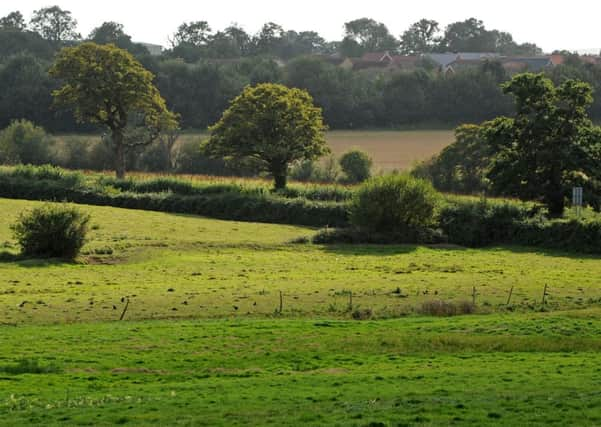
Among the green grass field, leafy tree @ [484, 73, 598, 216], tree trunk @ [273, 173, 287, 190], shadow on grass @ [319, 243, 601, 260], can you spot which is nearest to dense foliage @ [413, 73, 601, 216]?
leafy tree @ [484, 73, 598, 216]

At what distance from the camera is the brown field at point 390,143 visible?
115m

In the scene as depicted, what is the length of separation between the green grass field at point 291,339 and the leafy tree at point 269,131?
923 inches

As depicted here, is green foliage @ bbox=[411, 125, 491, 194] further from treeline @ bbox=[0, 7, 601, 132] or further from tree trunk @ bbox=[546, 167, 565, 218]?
treeline @ bbox=[0, 7, 601, 132]

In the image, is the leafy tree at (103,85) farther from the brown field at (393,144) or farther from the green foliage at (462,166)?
the brown field at (393,144)

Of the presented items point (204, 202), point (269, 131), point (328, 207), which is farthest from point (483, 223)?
point (269, 131)

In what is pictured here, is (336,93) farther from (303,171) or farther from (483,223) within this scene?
(483,223)

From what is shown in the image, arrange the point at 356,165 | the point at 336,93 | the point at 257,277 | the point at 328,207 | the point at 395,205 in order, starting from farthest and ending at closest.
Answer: the point at 336,93
the point at 356,165
the point at 328,207
the point at 395,205
the point at 257,277

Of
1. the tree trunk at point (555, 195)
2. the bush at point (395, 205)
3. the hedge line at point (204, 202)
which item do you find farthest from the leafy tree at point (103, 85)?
the tree trunk at point (555, 195)

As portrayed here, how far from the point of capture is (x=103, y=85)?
91.3m

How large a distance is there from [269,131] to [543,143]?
24.2 m

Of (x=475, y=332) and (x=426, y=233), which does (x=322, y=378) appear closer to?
(x=475, y=332)

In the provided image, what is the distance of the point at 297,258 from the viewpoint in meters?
57.6

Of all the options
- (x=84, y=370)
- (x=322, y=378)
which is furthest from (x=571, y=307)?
(x=84, y=370)

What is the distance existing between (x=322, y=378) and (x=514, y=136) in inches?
1854
